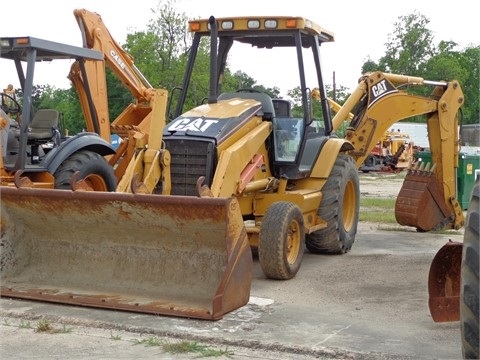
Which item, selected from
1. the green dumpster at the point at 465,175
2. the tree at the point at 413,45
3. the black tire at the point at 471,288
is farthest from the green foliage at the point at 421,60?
the black tire at the point at 471,288

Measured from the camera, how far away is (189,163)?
7715 mm

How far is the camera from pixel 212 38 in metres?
8.52

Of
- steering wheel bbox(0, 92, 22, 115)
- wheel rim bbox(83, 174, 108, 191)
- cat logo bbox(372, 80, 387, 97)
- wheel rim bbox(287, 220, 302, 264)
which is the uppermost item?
cat logo bbox(372, 80, 387, 97)

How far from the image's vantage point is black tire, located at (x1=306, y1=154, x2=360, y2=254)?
8.84 meters

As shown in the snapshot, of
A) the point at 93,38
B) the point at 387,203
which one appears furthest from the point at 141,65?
the point at 93,38

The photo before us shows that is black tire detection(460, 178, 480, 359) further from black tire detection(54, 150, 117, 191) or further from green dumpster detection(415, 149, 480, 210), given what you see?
green dumpster detection(415, 149, 480, 210)

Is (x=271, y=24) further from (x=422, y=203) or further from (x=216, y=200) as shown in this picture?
(x=422, y=203)

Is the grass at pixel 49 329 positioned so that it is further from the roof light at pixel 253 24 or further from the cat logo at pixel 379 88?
the cat logo at pixel 379 88

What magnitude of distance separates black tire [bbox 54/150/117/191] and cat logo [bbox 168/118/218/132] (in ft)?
4.92

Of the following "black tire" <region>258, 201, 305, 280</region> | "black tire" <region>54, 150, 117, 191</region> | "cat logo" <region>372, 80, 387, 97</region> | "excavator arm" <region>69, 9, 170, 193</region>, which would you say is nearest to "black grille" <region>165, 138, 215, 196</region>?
"excavator arm" <region>69, 9, 170, 193</region>

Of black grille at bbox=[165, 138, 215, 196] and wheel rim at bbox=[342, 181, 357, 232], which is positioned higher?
black grille at bbox=[165, 138, 215, 196]

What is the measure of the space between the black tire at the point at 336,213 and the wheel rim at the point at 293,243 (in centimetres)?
106

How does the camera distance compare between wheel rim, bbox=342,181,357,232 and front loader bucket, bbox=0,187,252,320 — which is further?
wheel rim, bbox=342,181,357,232

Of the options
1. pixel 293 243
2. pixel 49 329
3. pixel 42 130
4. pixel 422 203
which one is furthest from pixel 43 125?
pixel 422 203
